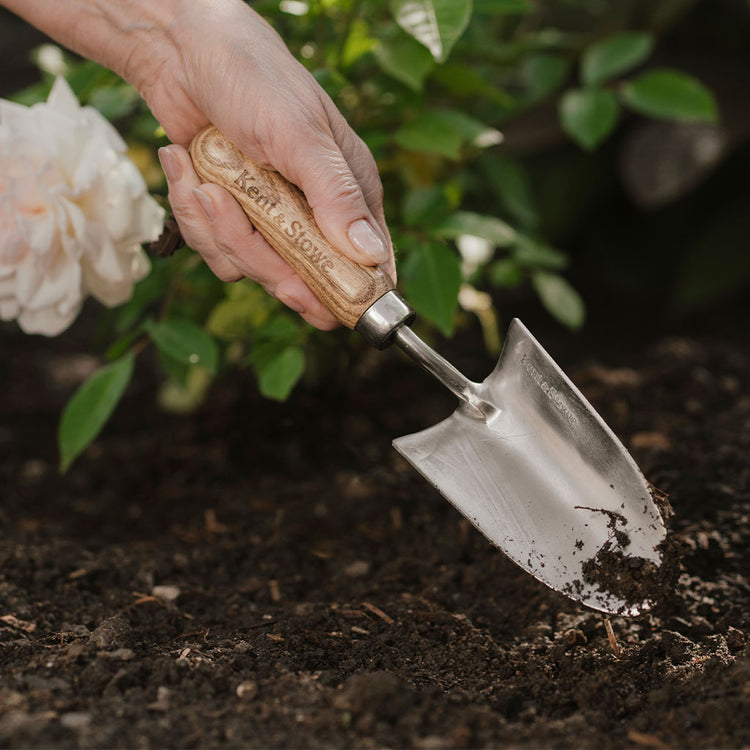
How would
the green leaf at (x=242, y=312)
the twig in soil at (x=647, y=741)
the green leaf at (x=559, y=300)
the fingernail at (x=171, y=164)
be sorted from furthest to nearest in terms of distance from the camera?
the green leaf at (x=559, y=300) < the green leaf at (x=242, y=312) < the fingernail at (x=171, y=164) < the twig in soil at (x=647, y=741)

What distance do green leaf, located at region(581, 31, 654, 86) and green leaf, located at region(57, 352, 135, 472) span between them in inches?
41.1

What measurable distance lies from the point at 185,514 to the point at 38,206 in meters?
0.65

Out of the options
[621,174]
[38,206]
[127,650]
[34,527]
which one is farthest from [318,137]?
[621,174]

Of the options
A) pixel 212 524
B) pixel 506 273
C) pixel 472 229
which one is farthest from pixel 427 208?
pixel 212 524

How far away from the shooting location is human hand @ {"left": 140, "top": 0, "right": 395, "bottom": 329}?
3.34 feet

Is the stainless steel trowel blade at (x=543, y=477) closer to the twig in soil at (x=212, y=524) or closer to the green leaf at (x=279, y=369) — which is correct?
the green leaf at (x=279, y=369)

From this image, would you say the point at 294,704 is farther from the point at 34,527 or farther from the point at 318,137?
the point at 34,527

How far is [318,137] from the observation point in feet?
3.36

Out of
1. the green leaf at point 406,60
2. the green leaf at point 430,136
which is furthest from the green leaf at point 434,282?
the green leaf at point 406,60

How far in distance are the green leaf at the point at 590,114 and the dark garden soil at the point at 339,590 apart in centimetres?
52

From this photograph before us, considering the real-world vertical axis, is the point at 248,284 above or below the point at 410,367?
above

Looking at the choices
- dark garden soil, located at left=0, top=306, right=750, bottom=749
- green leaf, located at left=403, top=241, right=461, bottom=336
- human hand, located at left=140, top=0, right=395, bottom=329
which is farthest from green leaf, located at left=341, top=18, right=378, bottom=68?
dark garden soil, located at left=0, top=306, right=750, bottom=749

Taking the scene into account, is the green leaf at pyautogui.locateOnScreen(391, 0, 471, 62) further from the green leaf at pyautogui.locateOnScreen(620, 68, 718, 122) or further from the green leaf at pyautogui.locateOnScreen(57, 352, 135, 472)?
the green leaf at pyautogui.locateOnScreen(57, 352, 135, 472)

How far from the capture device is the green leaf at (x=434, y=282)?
128 cm
